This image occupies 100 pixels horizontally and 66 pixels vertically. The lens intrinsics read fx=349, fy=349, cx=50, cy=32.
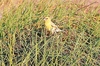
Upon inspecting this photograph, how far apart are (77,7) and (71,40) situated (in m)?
1.02

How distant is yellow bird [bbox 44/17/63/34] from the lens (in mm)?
3941

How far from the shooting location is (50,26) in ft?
13.1

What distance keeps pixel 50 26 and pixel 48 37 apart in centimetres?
16

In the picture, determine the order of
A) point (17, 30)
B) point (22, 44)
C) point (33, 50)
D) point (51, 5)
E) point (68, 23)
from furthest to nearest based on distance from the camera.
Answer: point (51, 5), point (68, 23), point (17, 30), point (22, 44), point (33, 50)

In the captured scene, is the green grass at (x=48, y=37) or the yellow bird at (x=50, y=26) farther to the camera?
the yellow bird at (x=50, y=26)

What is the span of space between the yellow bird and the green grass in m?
0.11

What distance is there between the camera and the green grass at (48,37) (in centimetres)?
309

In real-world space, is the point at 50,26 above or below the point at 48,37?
above

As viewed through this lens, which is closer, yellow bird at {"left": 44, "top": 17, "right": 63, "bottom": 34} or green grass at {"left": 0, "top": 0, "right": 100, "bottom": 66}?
green grass at {"left": 0, "top": 0, "right": 100, "bottom": 66}

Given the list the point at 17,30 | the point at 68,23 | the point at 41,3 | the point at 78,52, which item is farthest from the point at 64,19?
the point at 78,52

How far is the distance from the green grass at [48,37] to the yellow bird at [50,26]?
11 centimetres

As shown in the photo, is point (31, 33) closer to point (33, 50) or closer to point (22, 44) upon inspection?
point (22, 44)

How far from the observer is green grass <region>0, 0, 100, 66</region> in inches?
122

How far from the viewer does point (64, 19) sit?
4.30 m
